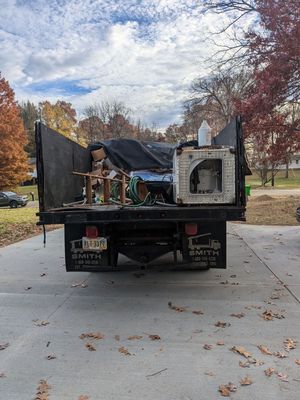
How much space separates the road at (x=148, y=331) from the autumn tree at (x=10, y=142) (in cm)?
3197

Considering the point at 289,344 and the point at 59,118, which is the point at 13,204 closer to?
the point at 289,344

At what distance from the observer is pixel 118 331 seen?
4.05 m

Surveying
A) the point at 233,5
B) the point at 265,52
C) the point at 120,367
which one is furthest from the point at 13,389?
the point at 233,5

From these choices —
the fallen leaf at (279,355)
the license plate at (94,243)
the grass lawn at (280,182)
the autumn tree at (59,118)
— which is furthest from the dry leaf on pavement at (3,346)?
the autumn tree at (59,118)

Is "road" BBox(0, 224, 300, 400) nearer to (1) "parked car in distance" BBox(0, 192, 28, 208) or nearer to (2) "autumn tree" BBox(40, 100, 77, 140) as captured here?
(1) "parked car in distance" BBox(0, 192, 28, 208)

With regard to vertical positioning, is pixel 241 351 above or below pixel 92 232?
below

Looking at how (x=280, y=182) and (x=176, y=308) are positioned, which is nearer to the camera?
(x=176, y=308)

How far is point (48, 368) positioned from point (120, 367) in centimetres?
58

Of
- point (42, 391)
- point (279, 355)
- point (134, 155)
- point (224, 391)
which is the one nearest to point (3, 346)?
point (42, 391)

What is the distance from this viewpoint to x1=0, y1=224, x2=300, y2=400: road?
9.94 feet

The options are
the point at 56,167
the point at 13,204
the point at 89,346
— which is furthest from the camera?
the point at 13,204

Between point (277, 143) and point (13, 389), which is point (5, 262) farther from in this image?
point (277, 143)

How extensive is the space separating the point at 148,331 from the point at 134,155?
4017 mm

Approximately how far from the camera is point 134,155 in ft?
24.4
